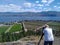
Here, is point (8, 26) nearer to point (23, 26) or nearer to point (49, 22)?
point (23, 26)

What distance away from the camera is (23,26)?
8.53 metres

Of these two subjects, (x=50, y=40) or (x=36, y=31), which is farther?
(x=36, y=31)

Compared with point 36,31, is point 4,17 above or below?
above

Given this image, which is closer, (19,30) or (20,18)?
(19,30)

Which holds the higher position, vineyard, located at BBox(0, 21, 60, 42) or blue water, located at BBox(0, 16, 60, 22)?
blue water, located at BBox(0, 16, 60, 22)

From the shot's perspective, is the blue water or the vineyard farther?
the blue water

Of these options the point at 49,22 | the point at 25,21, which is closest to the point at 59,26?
the point at 49,22

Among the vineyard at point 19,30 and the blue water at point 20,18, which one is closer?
the vineyard at point 19,30

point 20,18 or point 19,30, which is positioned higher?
point 20,18

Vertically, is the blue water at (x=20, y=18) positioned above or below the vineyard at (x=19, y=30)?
above

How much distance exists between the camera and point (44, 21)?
8234 mm

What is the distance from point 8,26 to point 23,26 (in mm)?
593

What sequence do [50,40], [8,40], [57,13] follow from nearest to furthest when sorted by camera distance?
[50,40] < [8,40] < [57,13]

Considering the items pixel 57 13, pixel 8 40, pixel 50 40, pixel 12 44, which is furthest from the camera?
pixel 57 13
